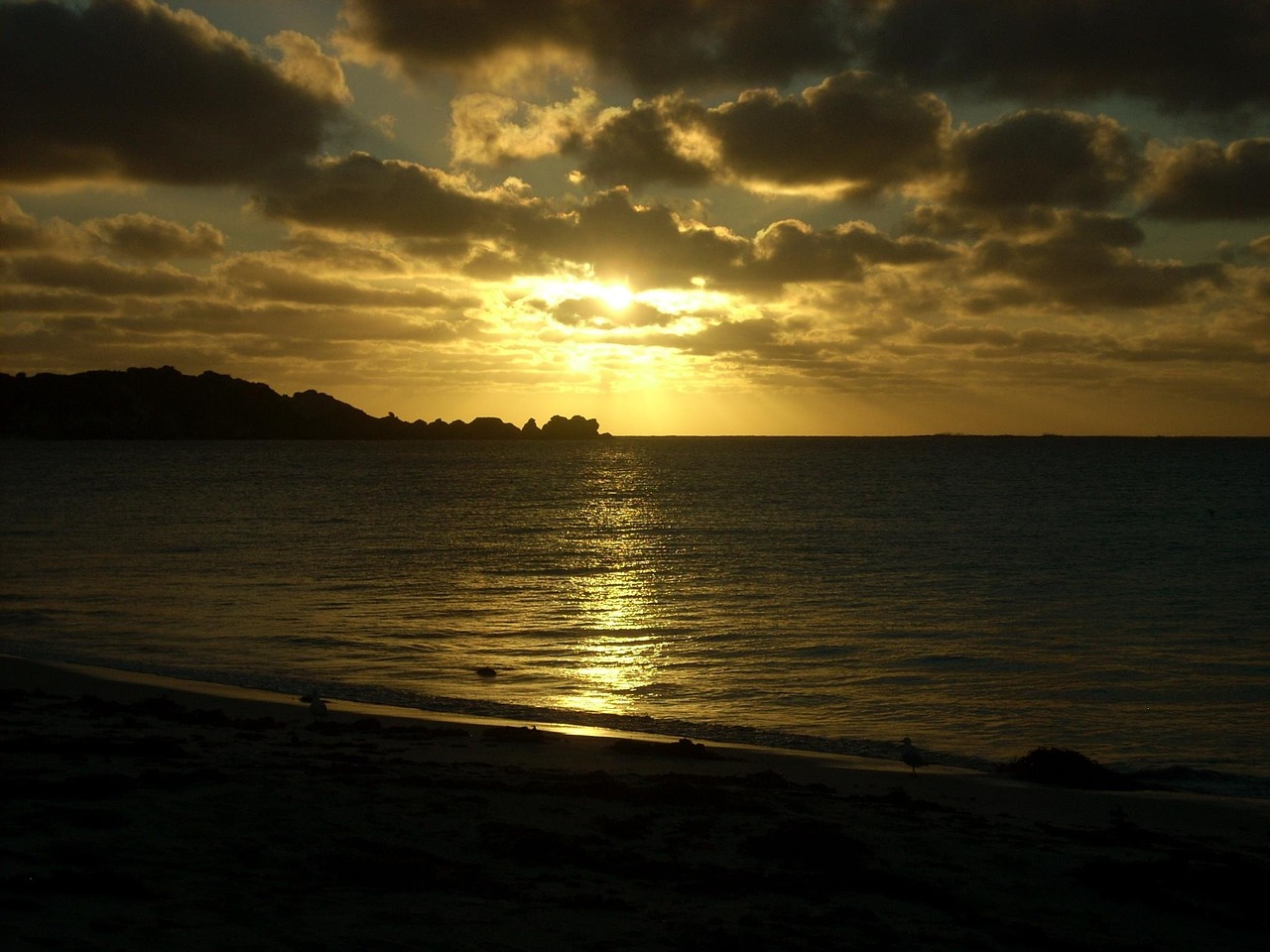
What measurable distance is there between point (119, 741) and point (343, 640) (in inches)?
552

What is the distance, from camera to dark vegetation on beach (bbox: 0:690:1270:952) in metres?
8.25

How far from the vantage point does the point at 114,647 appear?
1036 inches

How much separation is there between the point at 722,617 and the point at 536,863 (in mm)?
23833

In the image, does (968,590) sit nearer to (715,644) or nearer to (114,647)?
(715,644)

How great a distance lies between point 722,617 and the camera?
110ft

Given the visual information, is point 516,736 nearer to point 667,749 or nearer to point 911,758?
point 667,749

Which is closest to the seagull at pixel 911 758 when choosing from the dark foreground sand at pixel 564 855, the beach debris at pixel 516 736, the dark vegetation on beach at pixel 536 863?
the dark foreground sand at pixel 564 855

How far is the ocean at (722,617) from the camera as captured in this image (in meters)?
20.7

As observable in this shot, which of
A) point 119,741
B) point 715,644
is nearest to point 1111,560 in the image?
point 715,644

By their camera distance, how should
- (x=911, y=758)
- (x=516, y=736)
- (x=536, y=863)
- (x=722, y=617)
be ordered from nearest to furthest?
(x=536, y=863) < (x=911, y=758) < (x=516, y=736) < (x=722, y=617)

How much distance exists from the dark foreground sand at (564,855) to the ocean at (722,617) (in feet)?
15.9

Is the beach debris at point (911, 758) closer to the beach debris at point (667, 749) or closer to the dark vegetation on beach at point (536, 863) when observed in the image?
the dark vegetation on beach at point (536, 863)

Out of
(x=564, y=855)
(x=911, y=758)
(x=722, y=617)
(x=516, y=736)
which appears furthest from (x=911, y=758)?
(x=722, y=617)

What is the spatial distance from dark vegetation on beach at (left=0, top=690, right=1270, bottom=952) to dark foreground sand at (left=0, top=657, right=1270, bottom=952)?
0.11 ft
